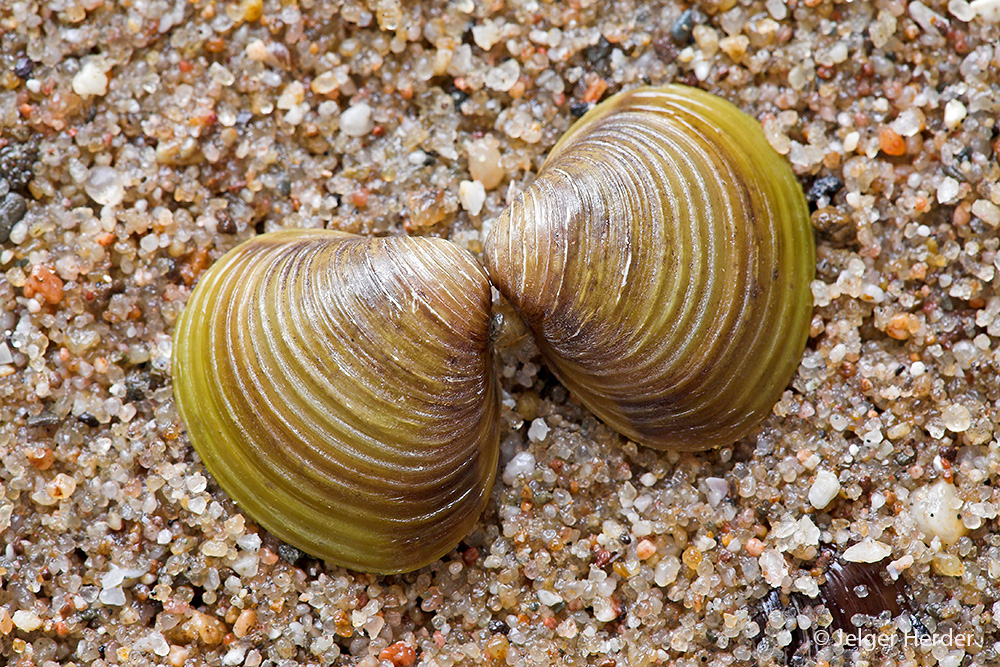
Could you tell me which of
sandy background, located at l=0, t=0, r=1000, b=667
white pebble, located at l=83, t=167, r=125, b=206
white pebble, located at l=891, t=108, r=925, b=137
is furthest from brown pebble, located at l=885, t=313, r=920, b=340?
white pebble, located at l=83, t=167, r=125, b=206

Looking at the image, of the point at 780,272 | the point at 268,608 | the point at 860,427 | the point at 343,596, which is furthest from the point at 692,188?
the point at 268,608

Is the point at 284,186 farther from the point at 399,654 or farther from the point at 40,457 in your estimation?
the point at 399,654

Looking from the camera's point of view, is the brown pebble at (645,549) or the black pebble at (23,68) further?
the black pebble at (23,68)

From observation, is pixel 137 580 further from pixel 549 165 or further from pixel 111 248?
Result: pixel 549 165

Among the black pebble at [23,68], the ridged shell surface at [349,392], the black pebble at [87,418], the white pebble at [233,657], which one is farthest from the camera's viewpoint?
the black pebble at [23,68]

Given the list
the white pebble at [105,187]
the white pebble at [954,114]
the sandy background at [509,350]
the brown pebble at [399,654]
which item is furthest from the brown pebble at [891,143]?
the white pebble at [105,187]

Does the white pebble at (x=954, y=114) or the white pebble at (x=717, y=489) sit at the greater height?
the white pebble at (x=954, y=114)

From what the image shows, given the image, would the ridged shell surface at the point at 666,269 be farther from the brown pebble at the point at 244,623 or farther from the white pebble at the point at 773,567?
the brown pebble at the point at 244,623
